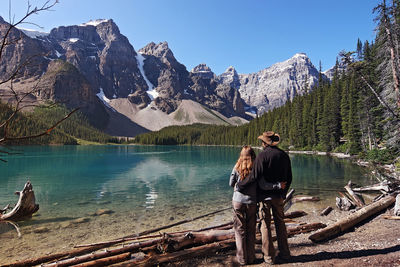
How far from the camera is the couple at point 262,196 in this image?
6891 millimetres

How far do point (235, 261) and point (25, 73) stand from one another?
7.39 m

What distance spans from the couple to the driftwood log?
15.7 m

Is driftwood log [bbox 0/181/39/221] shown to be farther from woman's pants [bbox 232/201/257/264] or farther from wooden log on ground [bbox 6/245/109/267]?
woman's pants [bbox 232/201/257/264]

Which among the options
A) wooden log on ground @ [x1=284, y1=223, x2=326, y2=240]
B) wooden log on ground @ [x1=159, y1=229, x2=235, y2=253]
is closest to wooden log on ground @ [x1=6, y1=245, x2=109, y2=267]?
wooden log on ground @ [x1=159, y1=229, x2=235, y2=253]

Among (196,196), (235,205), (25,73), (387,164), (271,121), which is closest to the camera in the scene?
(25,73)

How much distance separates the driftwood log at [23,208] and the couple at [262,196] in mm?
15668

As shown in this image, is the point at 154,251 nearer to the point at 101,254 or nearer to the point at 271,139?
the point at 101,254

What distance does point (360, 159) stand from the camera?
4519cm

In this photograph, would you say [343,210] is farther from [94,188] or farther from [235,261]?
[94,188]

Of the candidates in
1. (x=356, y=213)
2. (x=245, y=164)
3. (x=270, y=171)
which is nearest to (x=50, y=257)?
(x=245, y=164)

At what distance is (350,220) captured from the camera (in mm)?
9836

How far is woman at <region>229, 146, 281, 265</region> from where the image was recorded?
6.90m

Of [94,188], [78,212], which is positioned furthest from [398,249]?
[94,188]

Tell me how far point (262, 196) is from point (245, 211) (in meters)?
0.67
